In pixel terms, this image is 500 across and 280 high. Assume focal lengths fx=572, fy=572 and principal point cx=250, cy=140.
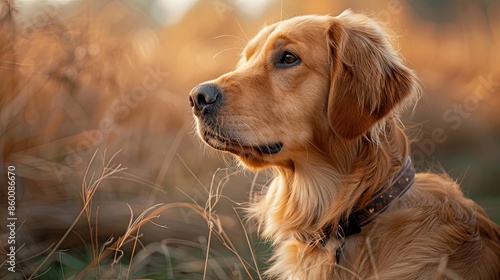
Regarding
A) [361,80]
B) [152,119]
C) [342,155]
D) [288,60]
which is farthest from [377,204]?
[152,119]

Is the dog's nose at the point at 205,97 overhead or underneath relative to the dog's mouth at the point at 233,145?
overhead

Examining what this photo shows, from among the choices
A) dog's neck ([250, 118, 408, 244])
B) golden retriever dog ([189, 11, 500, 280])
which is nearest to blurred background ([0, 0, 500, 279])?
dog's neck ([250, 118, 408, 244])

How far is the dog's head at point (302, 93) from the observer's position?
261cm

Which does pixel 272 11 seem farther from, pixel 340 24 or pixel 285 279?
pixel 285 279

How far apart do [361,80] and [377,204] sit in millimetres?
582

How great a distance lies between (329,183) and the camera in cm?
280

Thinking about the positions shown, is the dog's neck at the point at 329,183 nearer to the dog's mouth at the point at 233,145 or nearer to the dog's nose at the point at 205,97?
the dog's mouth at the point at 233,145

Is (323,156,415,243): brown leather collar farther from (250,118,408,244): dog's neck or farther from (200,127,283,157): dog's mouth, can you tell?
(200,127,283,157): dog's mouth

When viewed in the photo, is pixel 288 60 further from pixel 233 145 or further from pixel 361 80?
pixel 233 145

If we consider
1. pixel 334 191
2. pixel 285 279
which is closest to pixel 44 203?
pixel 285 279

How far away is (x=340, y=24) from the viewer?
2.87 meters

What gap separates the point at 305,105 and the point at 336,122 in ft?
0.59

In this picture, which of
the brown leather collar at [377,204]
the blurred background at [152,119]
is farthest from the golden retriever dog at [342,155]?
the blurred background at [152,119]

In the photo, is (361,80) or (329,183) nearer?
(361,80)
